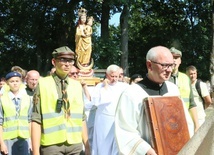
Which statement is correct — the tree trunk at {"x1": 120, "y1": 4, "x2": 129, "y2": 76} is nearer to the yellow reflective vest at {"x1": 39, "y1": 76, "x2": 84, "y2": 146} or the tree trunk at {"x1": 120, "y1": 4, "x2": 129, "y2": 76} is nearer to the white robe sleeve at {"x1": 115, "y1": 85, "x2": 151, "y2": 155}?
the yellow reflective vest at {"x1": 39, "y1": 76, "x2": 84, "y2": 146}

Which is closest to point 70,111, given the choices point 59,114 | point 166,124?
point 59,114

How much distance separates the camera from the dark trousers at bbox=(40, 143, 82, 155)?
446 cm

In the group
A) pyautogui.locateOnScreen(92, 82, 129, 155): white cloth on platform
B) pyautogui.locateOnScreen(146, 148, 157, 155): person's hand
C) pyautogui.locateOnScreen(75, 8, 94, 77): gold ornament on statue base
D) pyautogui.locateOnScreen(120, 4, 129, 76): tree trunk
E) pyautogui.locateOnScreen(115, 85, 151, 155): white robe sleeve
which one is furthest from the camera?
pyautogui.locateOnScreen(120, 4, 129, 76): tree trunk

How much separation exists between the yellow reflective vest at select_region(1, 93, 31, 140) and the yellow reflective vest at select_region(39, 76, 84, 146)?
1.66 meters

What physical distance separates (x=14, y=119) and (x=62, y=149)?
1828mm

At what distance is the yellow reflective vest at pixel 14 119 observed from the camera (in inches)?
239

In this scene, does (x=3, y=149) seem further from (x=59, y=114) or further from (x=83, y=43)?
(x=83, y=43)

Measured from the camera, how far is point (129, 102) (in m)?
3.79

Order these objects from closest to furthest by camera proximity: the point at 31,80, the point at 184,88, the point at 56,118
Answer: the point at 56,118
the point at 184,88
the point at 31,80

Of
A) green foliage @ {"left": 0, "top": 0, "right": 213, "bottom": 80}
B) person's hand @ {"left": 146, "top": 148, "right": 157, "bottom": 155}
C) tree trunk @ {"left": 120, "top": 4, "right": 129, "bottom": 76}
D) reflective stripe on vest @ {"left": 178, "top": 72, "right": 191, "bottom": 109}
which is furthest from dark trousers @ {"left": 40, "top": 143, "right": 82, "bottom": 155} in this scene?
tree trunk @ {"left": 120, "top": 4, "right": 129, "bottom": 76}

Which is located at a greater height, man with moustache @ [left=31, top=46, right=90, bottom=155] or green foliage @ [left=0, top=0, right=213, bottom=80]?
green foliage @ [left=0, top=0, right=213, bottom=80]

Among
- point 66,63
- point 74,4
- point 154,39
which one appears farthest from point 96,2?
point 66,63

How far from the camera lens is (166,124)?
363 cm

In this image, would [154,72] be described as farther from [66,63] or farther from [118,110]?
[66,63]
